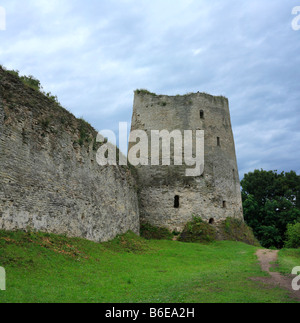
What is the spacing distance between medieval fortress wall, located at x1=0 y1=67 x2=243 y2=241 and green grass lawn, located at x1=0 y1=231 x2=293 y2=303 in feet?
3.58

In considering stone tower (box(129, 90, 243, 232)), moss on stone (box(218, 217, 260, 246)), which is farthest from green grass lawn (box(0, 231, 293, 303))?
stone tower (box(129, 90, 243, 232))

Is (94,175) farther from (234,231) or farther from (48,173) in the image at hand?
(234,231)

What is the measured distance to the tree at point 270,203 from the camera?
32281 millimetres

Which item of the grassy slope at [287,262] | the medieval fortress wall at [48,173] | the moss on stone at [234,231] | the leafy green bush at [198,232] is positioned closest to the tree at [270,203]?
the moss on stone at [234,231]

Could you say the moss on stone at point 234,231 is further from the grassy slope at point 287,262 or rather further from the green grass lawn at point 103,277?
the green grass lawn at point 103,277

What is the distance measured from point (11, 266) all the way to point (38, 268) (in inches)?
30.8

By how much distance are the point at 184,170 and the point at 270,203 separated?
14.2 meters

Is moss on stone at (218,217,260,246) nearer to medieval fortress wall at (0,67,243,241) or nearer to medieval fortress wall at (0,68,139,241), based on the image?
medieval fortress wall at (0,67,243,241)

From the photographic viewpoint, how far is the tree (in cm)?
3228

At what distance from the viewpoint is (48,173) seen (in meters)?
13.1

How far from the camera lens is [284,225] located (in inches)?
1298

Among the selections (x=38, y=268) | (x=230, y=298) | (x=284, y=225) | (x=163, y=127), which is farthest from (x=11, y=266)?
(x=284, y=225)

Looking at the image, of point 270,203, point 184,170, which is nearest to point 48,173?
point 184,170
